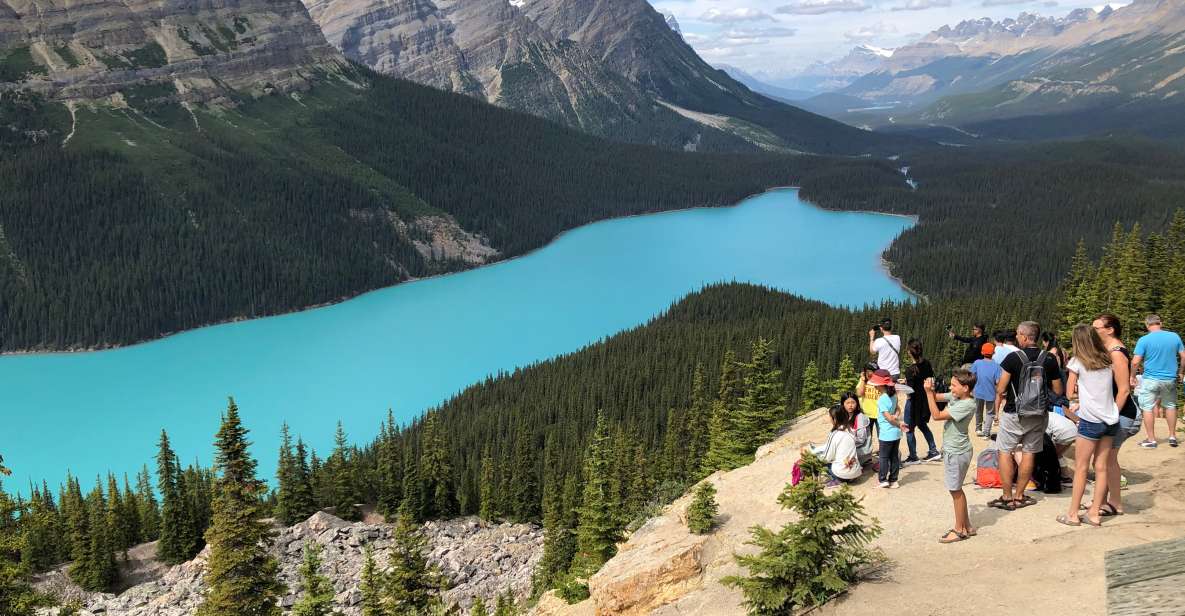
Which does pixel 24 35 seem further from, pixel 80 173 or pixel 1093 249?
pixel 1093 249

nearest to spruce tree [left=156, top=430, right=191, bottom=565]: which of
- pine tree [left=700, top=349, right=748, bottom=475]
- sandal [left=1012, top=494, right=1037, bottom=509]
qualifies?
pine tree [left=700, top=349, right=748, bottom=475]

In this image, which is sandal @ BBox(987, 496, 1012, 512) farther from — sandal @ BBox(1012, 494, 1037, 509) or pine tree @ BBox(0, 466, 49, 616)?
pine tree @ BBox(0, 466, 49, 616)

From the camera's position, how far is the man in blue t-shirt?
772 inches

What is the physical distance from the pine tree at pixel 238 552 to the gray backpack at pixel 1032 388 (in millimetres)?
25696

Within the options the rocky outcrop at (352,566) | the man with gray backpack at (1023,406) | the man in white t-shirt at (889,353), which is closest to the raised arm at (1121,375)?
the man with gray backpack at (1023,406)

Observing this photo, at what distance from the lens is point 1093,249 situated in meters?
172

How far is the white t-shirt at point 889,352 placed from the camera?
23.6 m

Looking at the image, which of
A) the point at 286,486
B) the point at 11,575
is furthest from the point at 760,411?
the point at 286,486

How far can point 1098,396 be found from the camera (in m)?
16.7

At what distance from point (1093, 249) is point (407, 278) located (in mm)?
142933

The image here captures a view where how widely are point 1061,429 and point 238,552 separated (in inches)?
1060

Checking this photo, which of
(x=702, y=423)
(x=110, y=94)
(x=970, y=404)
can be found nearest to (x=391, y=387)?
(x=702, y=423)

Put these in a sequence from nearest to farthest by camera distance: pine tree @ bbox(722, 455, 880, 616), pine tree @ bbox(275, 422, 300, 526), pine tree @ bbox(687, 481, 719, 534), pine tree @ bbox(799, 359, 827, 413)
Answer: pine tree @ bbox(722, 455, 880, 616), pine tree @ bbox(687, 481, 719, 534), pine tree @ bbox(799, 359, 827, 413), pine tree @ bbox(275, 422, 300, 526)

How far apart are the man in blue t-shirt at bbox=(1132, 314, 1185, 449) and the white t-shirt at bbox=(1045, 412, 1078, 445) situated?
125 inches
